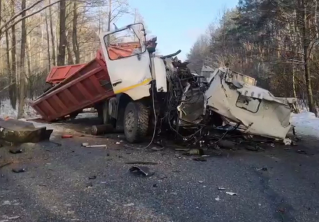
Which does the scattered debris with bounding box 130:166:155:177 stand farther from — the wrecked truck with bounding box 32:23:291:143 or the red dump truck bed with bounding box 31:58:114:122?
the red dump truck bed with bounding box 31:58:114:122

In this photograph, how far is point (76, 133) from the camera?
893 centimetres

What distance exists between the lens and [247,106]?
6684mm

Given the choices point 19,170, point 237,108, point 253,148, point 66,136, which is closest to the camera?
point 19,170

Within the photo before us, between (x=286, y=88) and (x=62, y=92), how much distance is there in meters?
10.7

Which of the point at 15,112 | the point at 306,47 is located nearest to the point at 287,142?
the point at 306,47

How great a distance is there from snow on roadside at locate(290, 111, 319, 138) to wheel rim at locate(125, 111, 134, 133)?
4.29 meters

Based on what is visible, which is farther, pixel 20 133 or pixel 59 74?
pixel 59 74

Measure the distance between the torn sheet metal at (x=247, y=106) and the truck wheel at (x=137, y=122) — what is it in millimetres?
1485

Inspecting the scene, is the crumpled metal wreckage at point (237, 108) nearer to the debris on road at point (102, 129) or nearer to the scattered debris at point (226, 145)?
the scattered debris at point (226, 145)

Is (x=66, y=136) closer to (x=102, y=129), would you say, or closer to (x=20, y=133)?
(x=102, y=129)

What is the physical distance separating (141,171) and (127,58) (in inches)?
127

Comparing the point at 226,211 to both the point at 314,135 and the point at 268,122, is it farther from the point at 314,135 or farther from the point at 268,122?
the point at 314,135

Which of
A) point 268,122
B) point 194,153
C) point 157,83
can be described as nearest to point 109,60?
point 157,83

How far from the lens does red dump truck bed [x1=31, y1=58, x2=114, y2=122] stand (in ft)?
28.3
